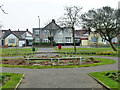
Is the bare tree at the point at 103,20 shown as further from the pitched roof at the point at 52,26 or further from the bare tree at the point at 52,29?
the pitched roof at the point at 52,26

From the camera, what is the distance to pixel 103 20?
30.5 metres

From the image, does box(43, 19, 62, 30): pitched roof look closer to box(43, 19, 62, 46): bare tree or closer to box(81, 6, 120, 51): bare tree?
box(43, 19, 62, 46): bare tree

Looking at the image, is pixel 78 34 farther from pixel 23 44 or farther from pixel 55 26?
pixel 23 44

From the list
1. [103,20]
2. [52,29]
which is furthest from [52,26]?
[103,20]

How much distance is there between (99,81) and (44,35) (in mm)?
58098

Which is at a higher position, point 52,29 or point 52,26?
point 52,26

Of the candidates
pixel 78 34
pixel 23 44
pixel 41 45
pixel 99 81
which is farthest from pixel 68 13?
pixel 78 34

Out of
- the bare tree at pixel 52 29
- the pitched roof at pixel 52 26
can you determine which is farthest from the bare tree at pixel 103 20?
the pitched roof at pixel 52 26

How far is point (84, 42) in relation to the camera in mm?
67188

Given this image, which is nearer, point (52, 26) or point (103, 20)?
point (103, 20)

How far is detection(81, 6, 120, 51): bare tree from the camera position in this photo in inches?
1187

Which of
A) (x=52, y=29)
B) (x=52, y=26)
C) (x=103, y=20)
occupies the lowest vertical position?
(x=103, y=20)

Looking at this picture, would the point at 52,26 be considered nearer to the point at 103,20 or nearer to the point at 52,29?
the point at 52,29

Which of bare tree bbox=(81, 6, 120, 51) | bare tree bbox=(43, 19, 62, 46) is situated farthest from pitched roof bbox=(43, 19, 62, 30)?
bare tree bbox=(81, 6, 120, 51)
